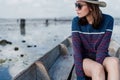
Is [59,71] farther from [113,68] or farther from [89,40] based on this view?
[113,68]

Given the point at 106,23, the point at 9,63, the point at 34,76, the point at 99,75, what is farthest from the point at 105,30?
the point at 9,63

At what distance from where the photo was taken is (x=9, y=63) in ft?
57.5

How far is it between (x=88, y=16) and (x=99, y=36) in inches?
12.1

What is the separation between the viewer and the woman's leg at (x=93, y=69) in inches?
170

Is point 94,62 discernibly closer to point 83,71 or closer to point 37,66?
point 83,71

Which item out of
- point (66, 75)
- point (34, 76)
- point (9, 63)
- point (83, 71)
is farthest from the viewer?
point (9, 63)

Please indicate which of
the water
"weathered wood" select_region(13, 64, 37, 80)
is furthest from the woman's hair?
the water

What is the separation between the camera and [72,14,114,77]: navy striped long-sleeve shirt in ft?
15.4

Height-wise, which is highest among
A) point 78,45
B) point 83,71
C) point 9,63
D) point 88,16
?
point 88,16

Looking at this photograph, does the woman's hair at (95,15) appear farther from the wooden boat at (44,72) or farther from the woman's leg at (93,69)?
the wooden boat at (44,72)

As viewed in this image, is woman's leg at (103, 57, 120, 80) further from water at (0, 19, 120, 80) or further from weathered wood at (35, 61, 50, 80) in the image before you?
water at (0, 19, 120, 80)

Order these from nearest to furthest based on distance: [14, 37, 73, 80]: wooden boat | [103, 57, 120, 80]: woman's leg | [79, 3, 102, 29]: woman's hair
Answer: [103, 57, 120, 80]: woman's leg → [79, 3, 102, 29]: woman's hair → [14, 37, 73, 80]: wooden boat

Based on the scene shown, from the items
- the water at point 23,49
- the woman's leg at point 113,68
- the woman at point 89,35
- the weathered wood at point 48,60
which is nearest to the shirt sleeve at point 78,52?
the woman at point 89,35

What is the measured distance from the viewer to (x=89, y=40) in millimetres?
4746
